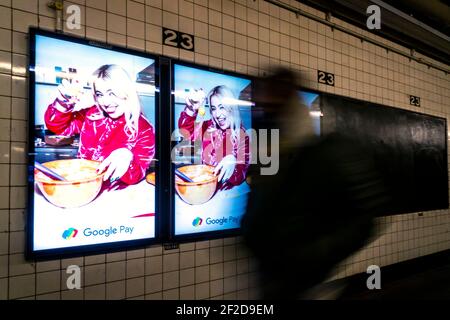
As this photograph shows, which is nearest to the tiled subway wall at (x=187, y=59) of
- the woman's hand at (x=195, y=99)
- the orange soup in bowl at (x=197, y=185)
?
the woman's hand at (x=195, y=99)

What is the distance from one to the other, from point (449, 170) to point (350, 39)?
3.23 meters

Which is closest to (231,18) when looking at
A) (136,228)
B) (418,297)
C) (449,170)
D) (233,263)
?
(136,228)

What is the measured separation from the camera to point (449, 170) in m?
6.01

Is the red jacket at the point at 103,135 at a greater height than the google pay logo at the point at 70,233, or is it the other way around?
the red jacket at the point at 103,135

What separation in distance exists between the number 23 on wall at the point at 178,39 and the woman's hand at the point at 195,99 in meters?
0.39

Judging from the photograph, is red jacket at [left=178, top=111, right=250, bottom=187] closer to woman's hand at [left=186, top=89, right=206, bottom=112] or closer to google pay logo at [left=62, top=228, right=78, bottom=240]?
woman's hand at [left=186, top=89, right=206, bottom=112]

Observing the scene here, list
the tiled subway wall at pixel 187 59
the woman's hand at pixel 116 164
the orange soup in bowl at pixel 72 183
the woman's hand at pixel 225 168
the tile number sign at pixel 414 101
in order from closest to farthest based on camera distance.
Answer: the tiled subway wall at pixel 187 59 → the orange soup in bowl at pixel 72 183 → the woman's hand at pixel 116 164 → the woman's hand at pixel 225 168 → the tile number sign at pixel 414 101

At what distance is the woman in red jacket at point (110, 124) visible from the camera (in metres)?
2.42

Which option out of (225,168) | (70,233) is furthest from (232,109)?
(70,233)

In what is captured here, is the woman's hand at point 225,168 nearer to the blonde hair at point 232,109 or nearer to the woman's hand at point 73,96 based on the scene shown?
the blonde hair at point 232,109

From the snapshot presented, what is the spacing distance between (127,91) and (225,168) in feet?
3.66

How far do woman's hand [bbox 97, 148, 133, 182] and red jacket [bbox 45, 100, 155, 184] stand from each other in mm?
27

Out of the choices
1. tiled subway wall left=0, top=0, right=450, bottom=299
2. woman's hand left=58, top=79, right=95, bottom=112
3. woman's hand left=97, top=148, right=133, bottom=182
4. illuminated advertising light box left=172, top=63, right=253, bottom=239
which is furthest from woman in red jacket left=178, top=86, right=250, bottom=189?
woman's hand left=58, top=79, right=95, bottom=112
